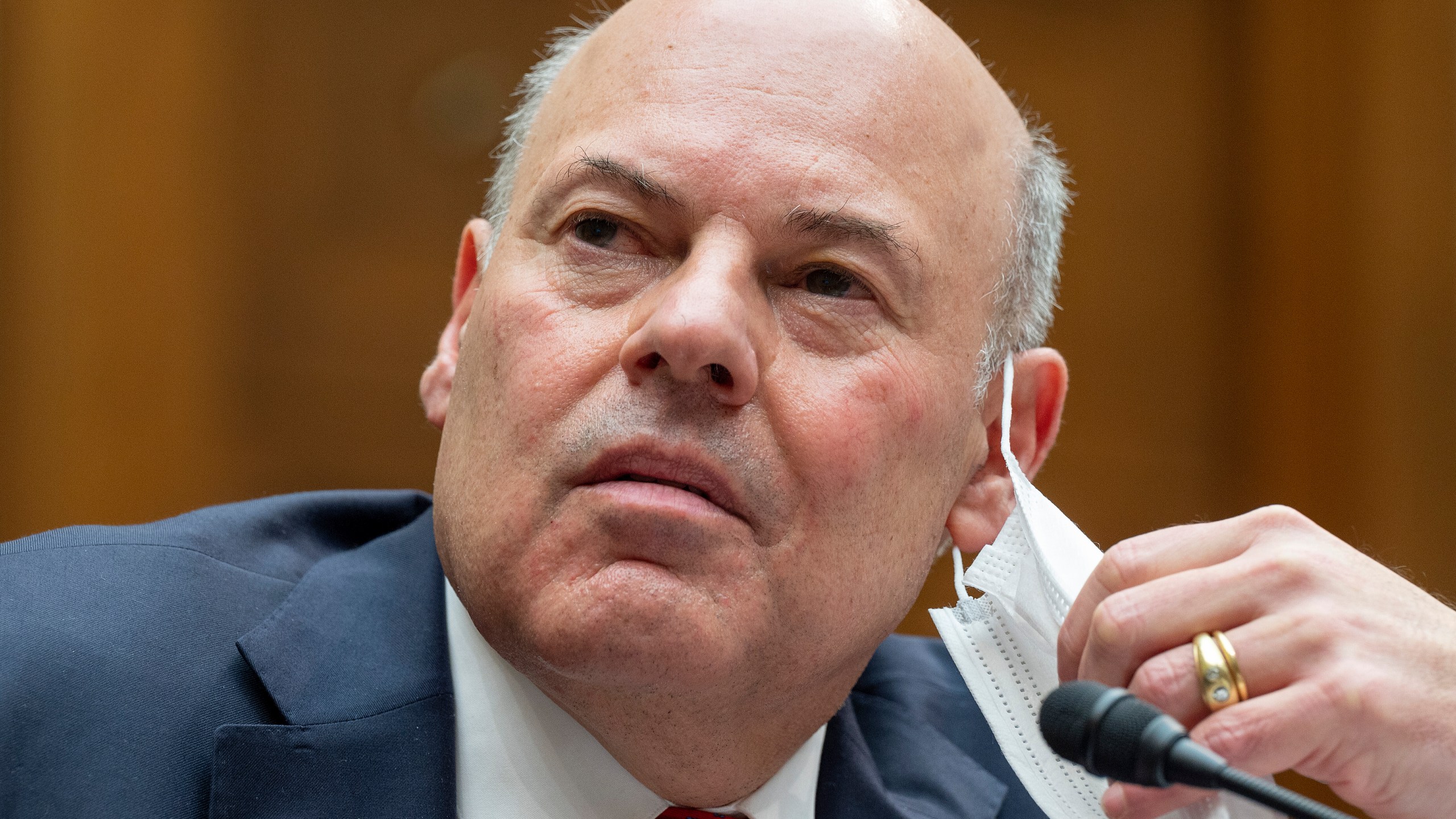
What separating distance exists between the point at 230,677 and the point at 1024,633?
1.12 metres

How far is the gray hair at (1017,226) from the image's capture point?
197cm

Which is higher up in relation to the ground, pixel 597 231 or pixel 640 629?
pixel 597 231

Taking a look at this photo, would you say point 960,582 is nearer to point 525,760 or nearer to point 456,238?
point 525,760

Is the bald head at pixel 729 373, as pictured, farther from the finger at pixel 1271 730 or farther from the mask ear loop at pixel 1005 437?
the finger at pixel 1271 730

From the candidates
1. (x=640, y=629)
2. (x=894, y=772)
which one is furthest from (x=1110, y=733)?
(x=894, y=772)

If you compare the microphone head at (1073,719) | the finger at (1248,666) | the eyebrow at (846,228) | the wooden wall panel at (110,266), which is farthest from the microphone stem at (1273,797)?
the wooden wall panel at (110,266)

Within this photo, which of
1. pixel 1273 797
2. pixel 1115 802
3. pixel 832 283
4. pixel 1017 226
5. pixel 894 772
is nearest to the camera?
pixel 1273 797

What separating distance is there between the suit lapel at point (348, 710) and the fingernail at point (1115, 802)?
87cm

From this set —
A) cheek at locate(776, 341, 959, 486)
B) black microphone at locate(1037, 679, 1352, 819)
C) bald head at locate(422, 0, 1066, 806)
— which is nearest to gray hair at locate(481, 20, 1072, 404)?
bald head at locate(422, 0, 1066, 806)

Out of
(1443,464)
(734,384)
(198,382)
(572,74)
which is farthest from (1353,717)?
(198,382)

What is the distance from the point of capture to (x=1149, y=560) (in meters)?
1.46

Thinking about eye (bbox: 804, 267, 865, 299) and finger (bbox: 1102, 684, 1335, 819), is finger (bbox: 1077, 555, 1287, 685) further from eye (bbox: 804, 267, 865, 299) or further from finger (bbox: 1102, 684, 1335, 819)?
eye (bbox: 804, 267, 865, 299)

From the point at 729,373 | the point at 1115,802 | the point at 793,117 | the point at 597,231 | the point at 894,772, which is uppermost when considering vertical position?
the point at 793,117

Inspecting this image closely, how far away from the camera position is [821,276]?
173 cm
